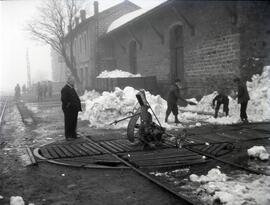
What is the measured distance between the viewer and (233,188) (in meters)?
5.06

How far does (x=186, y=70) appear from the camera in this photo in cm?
1798

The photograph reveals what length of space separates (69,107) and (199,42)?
352 inches

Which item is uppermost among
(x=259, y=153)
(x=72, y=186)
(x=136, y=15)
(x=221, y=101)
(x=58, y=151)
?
(x=136, y=15)

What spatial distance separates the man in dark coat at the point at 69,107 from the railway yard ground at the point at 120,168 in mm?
396

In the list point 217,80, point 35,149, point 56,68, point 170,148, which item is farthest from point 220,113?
point 56,68

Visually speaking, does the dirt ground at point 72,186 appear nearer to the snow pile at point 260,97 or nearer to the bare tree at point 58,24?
the snow pile at point 260,97

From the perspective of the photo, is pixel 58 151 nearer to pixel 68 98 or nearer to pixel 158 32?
pixel 68 98

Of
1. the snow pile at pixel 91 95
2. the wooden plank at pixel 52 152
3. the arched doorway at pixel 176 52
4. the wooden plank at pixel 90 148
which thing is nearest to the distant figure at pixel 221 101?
the wooden plank at pixel 90 148

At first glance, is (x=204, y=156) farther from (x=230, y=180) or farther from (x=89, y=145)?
(x=89, y=145)

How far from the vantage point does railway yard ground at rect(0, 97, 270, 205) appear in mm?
4992

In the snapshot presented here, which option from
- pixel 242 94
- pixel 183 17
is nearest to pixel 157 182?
pixel 242 94

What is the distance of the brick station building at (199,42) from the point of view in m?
14.3

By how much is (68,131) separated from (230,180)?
5.67m

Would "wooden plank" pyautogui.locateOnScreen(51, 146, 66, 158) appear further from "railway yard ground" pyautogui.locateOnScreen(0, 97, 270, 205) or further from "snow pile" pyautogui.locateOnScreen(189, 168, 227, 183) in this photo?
"snow pile" pyautogui.locateOnScreen(189, 168, 227, 183)
